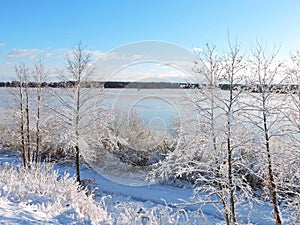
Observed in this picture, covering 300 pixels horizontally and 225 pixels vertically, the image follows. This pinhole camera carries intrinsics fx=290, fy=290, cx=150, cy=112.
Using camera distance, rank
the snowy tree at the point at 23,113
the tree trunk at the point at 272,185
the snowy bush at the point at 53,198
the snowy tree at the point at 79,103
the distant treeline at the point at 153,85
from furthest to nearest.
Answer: the snowy tree at the point at 23,113 → the snowy tree at the point at 79,103 → the distant treeline at the point at 153,85 → the tree trunk at the point at 272,185 → the snowy bush at the point at 53,198

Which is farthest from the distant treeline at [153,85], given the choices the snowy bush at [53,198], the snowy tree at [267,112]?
the snowy bush at [53,198]

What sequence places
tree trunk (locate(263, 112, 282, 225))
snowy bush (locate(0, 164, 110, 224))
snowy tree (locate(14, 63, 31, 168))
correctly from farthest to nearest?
snowy tree (locate(14, 63, 31, 168)) → tree trunk (locate(263, 112, 282, 225)) → snowy bush (locate(0, 164, 110, 224))

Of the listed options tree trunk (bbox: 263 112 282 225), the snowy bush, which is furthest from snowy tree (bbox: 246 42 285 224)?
the snowy bush

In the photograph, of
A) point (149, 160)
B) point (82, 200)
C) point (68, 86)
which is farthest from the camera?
point (149, 160)

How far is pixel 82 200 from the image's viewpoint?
16.9ft

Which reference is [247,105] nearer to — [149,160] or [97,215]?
[97,215]

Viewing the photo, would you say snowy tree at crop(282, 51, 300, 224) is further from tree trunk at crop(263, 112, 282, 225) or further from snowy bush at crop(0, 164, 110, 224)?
snowy bush at crop(0, 164, 110, 224)

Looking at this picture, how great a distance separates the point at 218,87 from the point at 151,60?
158 inches

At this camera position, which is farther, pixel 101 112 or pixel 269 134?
pixel 101 112

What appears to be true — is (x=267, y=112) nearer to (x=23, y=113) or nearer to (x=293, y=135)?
(x=293, y=135)

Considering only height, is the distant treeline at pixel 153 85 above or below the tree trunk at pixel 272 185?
above

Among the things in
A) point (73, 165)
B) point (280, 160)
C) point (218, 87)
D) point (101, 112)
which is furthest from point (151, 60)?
point (73, 165)

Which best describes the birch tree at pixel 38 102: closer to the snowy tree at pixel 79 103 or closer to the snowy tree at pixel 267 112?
the snowy tree at pixel 79 103

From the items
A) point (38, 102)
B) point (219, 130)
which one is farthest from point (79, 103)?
point (219, 130)
